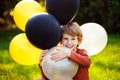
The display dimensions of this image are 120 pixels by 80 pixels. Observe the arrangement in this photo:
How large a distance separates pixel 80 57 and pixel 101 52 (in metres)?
3.21

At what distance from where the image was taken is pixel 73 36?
151 inches

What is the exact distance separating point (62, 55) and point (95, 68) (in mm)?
2114

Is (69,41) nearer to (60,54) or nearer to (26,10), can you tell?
(60,54)

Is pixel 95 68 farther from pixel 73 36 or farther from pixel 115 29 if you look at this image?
pixel 115 29

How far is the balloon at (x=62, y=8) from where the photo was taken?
146 inches

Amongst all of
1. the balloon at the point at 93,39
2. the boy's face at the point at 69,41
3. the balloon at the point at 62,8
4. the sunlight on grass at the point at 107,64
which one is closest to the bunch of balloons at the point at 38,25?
the balloon at the point at 62,8

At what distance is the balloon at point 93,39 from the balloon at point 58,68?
0.49 meters

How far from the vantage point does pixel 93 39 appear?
4.23 meters

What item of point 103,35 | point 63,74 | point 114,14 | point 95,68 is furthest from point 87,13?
point 63,74

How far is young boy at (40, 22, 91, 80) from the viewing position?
148 inches

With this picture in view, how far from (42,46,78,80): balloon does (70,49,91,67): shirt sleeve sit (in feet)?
0.14

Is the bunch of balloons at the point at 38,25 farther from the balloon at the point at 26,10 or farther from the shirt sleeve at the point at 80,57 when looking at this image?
the shirt sleeve at the point at 80,57

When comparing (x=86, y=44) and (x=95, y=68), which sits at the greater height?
(x=86, y=44)

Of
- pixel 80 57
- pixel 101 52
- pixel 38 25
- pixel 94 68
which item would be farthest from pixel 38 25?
pixel 101 52
